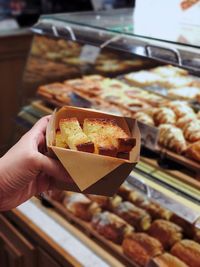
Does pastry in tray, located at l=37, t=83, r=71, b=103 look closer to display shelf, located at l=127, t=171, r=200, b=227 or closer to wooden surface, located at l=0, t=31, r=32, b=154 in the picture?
display shelf, located at l=127, t=171, r=200, b=227

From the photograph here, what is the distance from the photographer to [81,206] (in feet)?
5.32

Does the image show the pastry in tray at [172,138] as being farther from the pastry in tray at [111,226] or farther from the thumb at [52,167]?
the thumb at [52,167]

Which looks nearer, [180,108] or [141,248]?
[141,248]

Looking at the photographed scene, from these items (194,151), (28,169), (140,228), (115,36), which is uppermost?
(115,36)

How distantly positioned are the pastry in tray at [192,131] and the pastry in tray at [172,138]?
21 mm

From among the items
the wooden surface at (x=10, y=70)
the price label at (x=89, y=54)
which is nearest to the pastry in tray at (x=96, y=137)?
the price label at (x=89, y=54)

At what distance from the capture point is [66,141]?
35.8 inches

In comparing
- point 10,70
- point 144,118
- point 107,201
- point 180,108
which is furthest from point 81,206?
point 10,70

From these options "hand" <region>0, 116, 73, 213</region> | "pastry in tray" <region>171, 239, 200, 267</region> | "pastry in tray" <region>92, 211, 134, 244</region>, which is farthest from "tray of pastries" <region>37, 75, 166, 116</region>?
"hand" <region>0, 116, 73, 213</region>

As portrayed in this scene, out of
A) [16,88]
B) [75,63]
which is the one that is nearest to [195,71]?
[75,63]

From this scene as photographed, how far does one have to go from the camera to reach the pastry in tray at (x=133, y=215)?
151 centimetres

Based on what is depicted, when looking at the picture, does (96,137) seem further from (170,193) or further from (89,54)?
(89,54)

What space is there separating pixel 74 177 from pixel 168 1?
86cm

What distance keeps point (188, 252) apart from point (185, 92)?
31.2 inches
